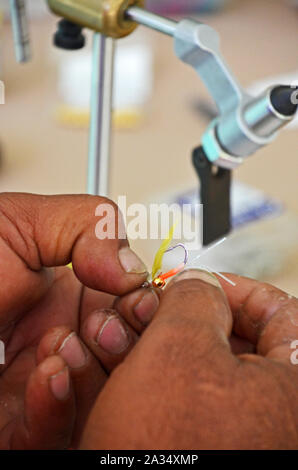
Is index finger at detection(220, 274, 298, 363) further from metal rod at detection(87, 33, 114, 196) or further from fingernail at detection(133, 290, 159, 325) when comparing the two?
metal rod at detection(87, 33, 114, 196)

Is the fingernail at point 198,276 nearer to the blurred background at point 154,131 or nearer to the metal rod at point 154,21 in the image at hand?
the metal rod at point 154,21

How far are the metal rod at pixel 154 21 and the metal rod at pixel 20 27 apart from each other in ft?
0.41

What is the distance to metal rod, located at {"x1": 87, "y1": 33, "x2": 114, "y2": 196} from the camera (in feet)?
1.85

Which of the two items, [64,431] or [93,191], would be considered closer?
[64,431]

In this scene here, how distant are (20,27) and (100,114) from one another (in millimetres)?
111

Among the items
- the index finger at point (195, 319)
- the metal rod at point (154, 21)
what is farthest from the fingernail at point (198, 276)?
the metal rod at point (154, 21)

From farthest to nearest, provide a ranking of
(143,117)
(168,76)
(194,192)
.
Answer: (168,76) → (143,117) → (194,192)

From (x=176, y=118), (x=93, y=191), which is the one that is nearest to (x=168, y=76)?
(x=176, y=118)

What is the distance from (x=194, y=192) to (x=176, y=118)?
22cm

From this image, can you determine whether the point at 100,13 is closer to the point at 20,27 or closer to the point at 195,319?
the point at 20,27

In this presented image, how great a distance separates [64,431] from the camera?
1.36 ft

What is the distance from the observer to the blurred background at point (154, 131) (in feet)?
2.62

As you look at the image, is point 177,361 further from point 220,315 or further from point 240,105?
point 240,105

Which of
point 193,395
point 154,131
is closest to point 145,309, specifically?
point 193,395
